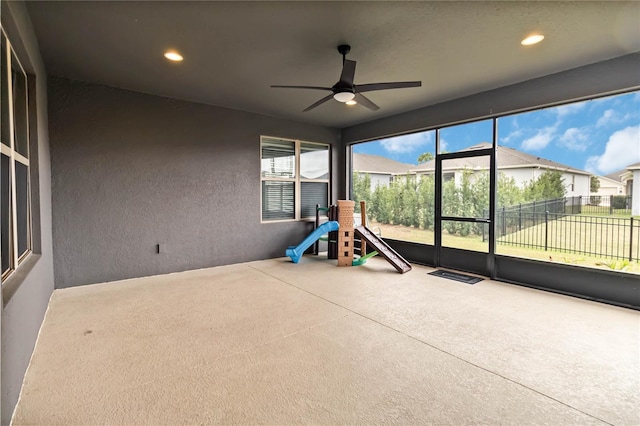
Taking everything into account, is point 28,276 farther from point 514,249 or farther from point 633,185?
point 633,185

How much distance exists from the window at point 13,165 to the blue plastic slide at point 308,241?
356 centimetres

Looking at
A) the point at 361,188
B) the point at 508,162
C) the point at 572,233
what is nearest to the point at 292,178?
the point at 361,188

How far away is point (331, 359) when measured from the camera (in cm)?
234

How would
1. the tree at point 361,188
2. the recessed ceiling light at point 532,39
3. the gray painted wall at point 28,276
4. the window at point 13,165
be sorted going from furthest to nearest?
the tree at point 361,188, the recessed ceiling light at point 532,39, the window at point 13,165, the gray painted wall at point 28,276

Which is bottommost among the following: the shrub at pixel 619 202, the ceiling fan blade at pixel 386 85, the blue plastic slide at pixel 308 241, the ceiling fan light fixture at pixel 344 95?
the blue plastic slide at pixel 308 241

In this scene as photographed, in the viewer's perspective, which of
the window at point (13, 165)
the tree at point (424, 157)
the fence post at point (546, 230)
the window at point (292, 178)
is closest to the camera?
the window at point (13, 165)

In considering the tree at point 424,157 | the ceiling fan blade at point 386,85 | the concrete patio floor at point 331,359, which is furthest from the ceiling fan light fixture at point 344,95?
the tree at point 424,157

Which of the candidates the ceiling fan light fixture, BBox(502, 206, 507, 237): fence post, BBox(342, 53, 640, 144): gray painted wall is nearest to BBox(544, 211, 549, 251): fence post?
BBox(502, 206, 507, 237): fence post

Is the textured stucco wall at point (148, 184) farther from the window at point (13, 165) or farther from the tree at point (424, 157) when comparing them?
the tree at point (424, 157)

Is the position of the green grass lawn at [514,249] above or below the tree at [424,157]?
below

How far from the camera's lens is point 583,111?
3.83 metres

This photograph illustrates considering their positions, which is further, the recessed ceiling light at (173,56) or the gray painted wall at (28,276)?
the recessed ceiling light at (173,56)

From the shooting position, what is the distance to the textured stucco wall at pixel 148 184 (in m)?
4.09

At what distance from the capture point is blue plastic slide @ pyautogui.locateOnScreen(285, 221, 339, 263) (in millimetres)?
5652
